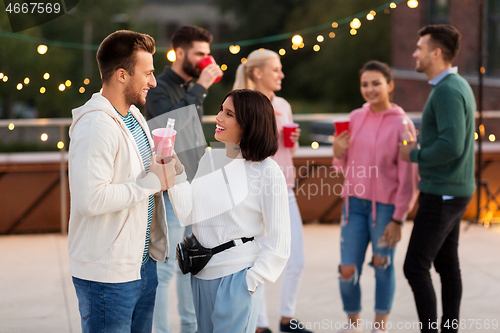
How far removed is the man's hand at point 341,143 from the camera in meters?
2.92

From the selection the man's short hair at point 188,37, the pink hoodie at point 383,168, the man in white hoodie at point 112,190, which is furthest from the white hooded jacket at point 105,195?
the pink hoodie at point 383,168

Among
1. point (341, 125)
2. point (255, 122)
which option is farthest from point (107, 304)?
point (341, 125)

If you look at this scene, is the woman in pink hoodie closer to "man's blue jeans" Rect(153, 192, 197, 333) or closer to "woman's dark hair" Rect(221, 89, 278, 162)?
"man's blue jeans" Rect(153, 192, 197, 333)

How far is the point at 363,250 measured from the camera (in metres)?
2.85

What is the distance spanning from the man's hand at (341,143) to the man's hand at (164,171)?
146cm

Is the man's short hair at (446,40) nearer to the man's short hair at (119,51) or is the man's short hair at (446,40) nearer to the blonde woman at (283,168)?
the blonde woman at (283,168)

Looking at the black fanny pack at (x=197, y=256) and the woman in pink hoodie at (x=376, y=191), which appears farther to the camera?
the woman in pink hoodie at (x=376, y=191)

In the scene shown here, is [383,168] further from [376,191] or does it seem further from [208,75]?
[208,75]

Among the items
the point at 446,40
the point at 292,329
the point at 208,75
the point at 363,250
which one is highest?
the point at 446,40

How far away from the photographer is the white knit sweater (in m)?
1.79

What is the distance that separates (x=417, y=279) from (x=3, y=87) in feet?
59.7

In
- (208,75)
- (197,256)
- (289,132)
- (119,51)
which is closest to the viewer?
(119,51)

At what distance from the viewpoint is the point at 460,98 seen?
2.45m

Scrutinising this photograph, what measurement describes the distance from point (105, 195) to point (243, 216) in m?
0.49
